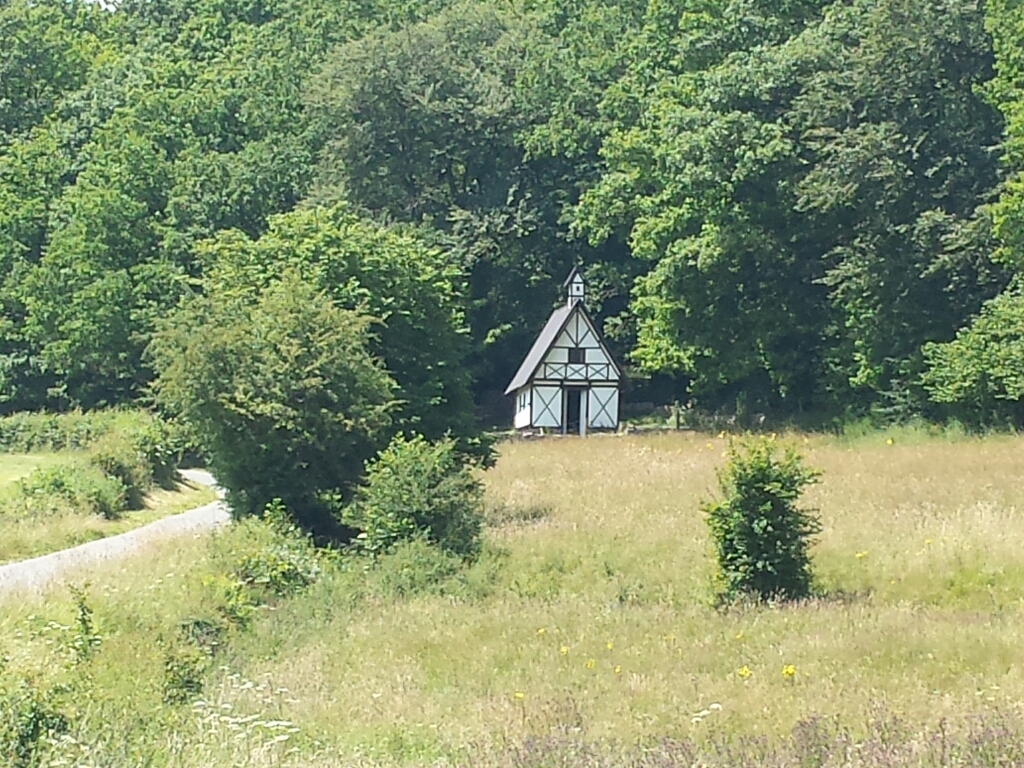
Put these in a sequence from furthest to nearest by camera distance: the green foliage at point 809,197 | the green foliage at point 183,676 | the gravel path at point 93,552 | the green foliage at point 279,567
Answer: the green foliage at point 809,197, the gravel path at point 93,552, the green foliage at point 279,567, the green foliage at point 183,676

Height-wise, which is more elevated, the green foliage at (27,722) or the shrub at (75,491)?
the green foliage at (27,722)

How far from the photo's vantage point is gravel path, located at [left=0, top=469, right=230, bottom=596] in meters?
18.5

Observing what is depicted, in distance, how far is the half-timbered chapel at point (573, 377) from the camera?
59219 millimetres

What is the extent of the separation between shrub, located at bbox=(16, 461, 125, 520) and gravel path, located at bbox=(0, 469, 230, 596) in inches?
43.9

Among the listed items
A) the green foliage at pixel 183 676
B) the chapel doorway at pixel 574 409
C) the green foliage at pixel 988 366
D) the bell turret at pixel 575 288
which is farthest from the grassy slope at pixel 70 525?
the bell turret at pixel 575 288

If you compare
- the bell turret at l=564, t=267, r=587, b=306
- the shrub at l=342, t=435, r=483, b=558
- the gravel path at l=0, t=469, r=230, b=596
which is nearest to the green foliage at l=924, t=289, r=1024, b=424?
the bell turret at l=564, t=267, r=587, b=306

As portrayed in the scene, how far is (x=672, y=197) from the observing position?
4991 centimetres

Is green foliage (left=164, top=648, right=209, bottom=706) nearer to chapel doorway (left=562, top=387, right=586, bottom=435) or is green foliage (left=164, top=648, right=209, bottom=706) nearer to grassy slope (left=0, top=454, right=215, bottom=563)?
grassy slope (left=0, top=454, right=215, bottom=563)

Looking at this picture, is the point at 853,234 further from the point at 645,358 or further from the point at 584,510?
the point at 584,510

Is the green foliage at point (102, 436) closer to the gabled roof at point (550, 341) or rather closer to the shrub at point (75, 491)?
the shrub at point (75, 491)

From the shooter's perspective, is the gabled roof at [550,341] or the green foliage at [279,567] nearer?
the green foliage at [279,567]

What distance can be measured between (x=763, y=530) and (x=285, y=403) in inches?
390


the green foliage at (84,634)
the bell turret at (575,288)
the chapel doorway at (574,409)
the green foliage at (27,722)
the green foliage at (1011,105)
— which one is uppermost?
the green foliage at (1011,105)

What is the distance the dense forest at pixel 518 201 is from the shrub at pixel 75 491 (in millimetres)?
3425
